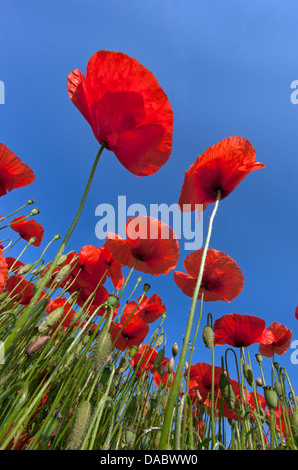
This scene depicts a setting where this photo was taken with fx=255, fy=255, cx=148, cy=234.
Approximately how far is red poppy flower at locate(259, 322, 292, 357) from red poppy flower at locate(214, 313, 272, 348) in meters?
0.35

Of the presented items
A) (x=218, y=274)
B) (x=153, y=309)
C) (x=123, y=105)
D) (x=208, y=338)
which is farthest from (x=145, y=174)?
(x=153, y=309)

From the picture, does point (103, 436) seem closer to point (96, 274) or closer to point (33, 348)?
point (33, 348)

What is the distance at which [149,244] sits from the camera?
5.57 feet

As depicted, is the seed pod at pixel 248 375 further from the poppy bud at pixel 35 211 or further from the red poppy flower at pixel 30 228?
the red poppy flower at pixel 30 228

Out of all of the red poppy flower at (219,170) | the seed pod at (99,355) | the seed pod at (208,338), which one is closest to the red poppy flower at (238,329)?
the seed pod at (208,338)

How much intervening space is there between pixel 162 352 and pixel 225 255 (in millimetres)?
808

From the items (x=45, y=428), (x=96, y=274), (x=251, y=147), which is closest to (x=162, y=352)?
(x=96, y=274)

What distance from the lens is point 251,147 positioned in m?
1.22

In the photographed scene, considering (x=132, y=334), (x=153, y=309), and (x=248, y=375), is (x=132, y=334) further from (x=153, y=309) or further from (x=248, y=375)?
(x=248, y=375)

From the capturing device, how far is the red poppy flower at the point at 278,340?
212 centimetres

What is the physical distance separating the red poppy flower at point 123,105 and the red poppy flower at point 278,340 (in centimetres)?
172

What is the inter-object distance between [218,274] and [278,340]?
42.2 inches

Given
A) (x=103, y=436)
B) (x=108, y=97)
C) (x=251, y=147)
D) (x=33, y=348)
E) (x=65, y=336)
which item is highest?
(x=251, y=147)
